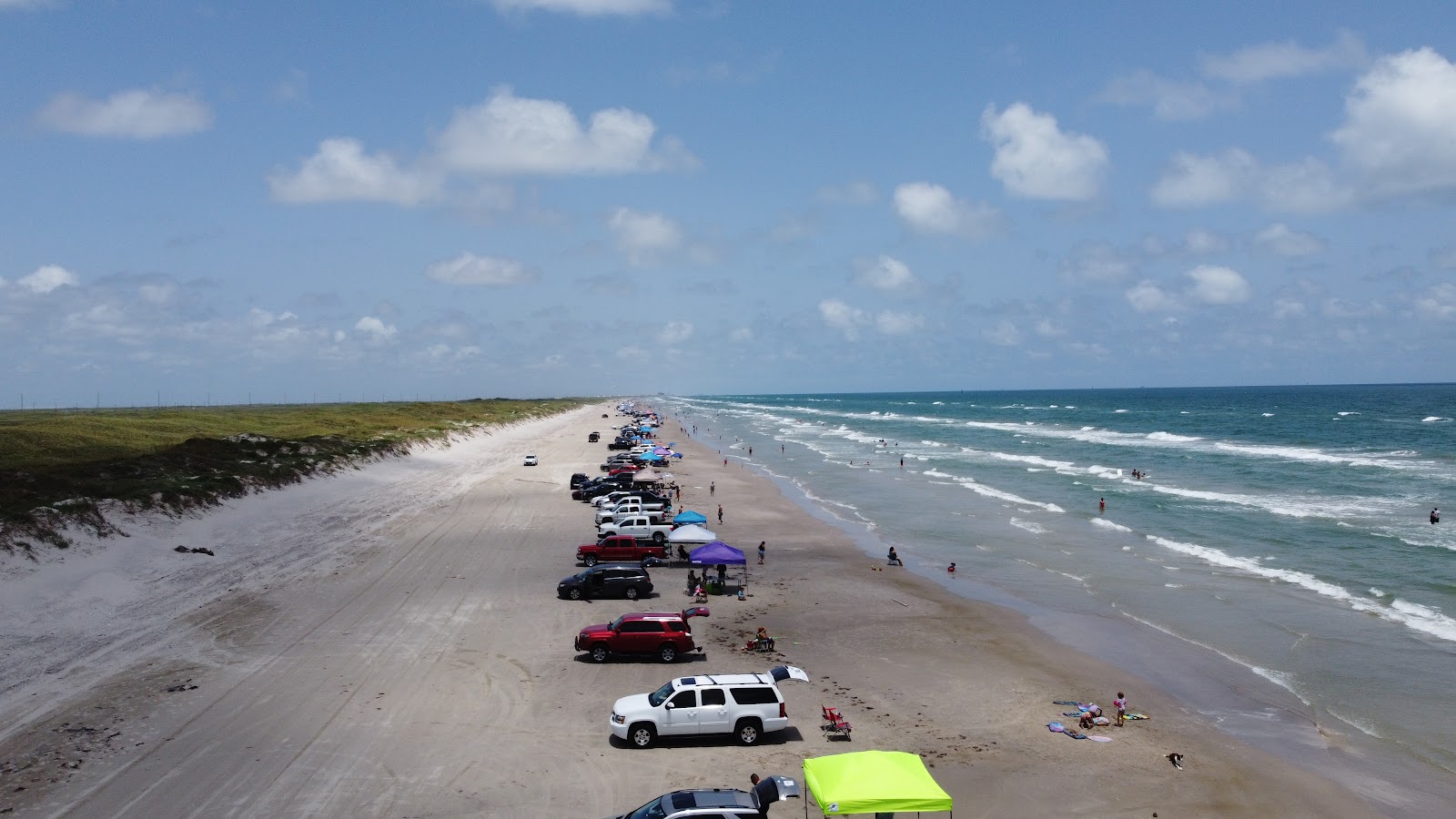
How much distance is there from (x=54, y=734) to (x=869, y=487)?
52.7 meters

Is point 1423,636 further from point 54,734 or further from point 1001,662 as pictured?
point 54,734

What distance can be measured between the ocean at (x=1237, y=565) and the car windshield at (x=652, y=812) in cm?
1414

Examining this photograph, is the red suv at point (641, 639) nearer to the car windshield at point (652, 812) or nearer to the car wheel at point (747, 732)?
the car wheel at point (747, 732)

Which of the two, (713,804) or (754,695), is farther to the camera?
(754,695)

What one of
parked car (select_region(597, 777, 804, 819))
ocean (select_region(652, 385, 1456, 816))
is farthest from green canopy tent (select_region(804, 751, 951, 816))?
ocean (select_region(652, 385, 1456, 816))

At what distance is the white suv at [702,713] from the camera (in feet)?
58.9

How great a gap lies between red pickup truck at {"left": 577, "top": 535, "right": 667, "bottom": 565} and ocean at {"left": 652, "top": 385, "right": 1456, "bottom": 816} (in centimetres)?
1202

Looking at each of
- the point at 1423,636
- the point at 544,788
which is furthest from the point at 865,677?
the point at 1423,636

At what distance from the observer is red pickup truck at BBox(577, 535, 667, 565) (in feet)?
120

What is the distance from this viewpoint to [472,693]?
21.1 metres

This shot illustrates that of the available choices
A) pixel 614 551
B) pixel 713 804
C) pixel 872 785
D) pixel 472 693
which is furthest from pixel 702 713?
pixel 614 551

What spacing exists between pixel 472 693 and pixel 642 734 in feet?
18.0

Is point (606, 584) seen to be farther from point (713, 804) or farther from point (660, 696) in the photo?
point (713, 804)

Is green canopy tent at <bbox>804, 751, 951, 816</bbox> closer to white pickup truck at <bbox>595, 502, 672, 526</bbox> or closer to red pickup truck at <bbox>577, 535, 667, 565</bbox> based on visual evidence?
red pickup truck at <bbox>577, 535, 667, 565</bbox>
